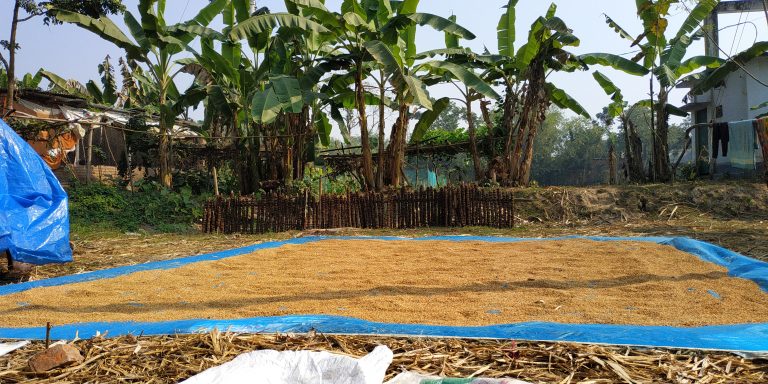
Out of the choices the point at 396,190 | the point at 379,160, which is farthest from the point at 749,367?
the point at 379,160

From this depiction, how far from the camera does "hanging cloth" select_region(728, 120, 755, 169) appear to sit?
11148mm

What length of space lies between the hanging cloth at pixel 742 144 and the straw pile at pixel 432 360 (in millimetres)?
10535

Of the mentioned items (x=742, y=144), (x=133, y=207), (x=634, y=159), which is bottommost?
(x=133, y=207)

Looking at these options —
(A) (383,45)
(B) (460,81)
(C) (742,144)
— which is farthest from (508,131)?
(C) (742,144)

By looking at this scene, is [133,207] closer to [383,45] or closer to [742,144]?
[383,45]

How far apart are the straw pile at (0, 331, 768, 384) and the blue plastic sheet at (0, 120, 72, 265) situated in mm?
2612

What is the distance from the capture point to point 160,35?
10.6m

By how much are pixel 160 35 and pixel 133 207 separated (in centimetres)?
321

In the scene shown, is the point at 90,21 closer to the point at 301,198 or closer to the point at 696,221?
the point at 301,198

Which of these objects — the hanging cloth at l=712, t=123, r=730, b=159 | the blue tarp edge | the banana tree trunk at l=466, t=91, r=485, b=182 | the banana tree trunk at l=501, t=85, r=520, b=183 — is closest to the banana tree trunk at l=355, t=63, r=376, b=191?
the banana tree trunk at l=466, t=91, r=485, b=182

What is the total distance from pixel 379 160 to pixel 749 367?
29.6 feet

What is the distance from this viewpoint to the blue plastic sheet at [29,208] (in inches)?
197

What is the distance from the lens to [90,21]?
33.3ft

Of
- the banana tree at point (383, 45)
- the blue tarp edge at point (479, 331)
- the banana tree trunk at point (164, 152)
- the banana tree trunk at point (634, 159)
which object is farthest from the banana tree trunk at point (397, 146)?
the blue tarp edge at point (479, 331)
